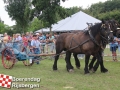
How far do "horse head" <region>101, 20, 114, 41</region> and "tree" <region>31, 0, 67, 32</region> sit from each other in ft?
57.7

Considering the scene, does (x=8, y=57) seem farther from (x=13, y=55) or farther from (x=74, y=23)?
(x=74, y=23)

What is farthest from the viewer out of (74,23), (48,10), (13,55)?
(74,23)

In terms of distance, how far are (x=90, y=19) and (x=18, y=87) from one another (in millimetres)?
22792

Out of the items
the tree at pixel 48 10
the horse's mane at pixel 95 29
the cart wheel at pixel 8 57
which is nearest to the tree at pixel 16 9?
the tree at pixel 48 10

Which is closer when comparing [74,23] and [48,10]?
[48,10]

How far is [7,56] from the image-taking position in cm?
1128

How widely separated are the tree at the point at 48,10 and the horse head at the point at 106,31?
57.7 ft

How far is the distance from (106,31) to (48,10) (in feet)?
58.4

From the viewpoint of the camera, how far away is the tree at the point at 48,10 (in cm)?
2631

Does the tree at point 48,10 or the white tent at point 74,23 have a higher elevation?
the tree at point 48,10

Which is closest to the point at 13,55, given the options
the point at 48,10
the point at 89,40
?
the point at 89,40

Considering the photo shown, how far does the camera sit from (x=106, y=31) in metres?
8.97

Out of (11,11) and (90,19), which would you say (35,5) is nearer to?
(90,19)

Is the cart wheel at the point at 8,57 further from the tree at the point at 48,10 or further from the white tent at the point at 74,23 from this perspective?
the white tent at the point at 74,23
